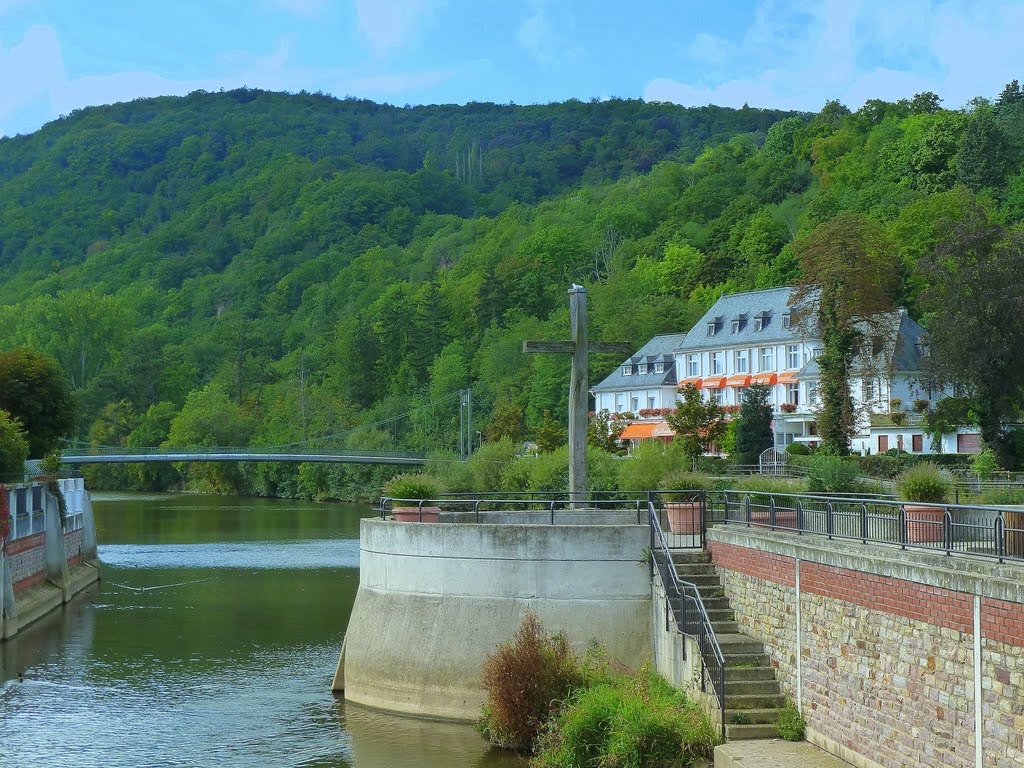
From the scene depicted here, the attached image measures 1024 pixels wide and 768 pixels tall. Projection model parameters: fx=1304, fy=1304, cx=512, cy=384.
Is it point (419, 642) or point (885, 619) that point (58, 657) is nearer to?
point (419, 642)

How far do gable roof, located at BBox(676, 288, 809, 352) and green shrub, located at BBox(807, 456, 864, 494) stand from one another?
29.7 metres

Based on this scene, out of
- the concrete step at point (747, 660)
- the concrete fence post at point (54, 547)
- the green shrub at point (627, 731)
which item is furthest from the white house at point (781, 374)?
the green shrub at point (627, 731)

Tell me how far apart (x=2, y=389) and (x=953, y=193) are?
63.6 meters

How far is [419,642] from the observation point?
74.8ft

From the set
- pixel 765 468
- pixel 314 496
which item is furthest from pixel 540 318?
pixel 765 468

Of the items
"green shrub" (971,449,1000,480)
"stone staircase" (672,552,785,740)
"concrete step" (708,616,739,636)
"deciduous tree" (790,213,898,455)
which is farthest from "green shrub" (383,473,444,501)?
"deciduous tree" (790,213,898,455)

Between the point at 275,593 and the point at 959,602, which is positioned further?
the point at 275,593

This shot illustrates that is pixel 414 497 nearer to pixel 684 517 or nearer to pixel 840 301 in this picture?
pixel 684 517

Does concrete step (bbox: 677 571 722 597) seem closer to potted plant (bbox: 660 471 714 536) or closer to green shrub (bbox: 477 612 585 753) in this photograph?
potted plant (bbox: 660 471 714 536)

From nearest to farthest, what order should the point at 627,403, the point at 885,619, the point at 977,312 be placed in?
1. the point at 885,619
2. the point at 977,312
3. the point at 627,403

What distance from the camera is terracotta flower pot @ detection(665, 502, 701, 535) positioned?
73.6 ft

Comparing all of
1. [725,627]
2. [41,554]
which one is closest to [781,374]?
[41,554]

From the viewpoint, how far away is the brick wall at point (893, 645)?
12.4 metres

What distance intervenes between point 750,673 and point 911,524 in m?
3.21
